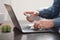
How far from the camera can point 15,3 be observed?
8.89 ft

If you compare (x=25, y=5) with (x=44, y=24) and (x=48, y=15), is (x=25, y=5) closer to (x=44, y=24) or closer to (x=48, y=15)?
(x=48, y=15)

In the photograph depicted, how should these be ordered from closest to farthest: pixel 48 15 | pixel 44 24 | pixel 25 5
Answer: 1. pixel 44 24
2. pixel 48 15
3. pixel 25 5

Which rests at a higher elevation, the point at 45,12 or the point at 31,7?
the point at 45,12

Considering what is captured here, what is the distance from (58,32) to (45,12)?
0.71 m

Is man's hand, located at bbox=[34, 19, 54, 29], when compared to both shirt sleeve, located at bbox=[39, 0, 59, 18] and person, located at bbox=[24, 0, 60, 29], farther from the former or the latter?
shirt sleeve, located at bbox=[39, 0, 59, 18]

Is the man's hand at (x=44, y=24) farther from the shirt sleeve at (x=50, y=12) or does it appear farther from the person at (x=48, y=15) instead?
the shirt sleeve at (x=50, y=12)

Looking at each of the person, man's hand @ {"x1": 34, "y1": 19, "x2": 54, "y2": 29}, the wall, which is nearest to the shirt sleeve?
the person

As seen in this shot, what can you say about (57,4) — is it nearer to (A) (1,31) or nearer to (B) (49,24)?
(B) (49,24)

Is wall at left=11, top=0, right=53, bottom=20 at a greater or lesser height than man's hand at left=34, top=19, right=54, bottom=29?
lesser

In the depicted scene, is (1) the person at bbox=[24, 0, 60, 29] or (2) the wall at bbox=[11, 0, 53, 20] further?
(2) the wall at bbox=[11, 0, 53, 20]

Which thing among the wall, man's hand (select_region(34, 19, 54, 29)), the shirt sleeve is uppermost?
man's hand (select_region(34, 19, 54, 29))

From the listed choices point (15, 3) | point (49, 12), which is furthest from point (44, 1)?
point (49, 12)

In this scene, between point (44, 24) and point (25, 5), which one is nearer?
point (44, 24)

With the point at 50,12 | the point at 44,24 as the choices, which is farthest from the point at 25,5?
the point at 44,24
